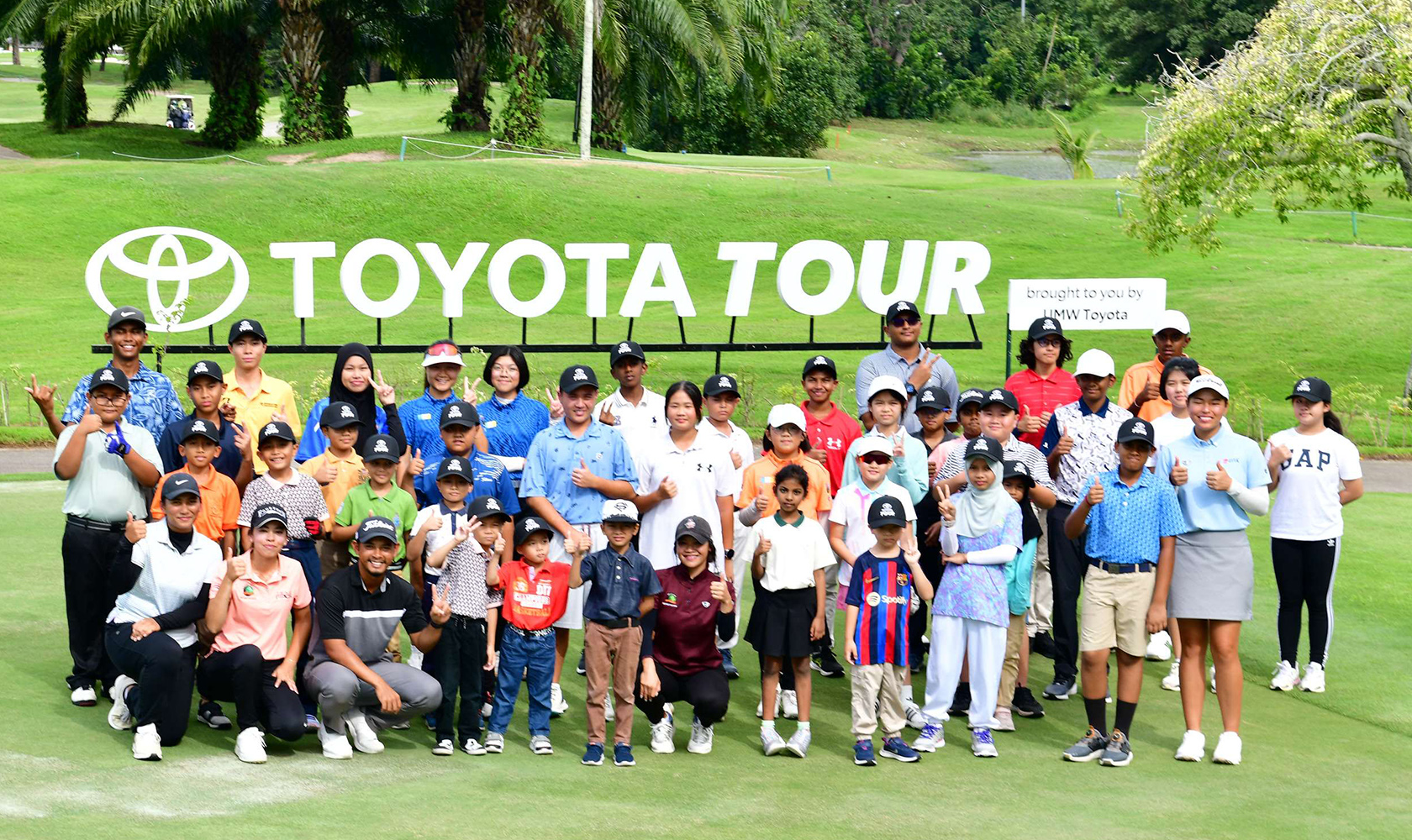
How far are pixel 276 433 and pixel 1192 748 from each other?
5.23m

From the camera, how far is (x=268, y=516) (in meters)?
7.63

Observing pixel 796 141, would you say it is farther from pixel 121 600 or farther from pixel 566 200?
pixel 121 600

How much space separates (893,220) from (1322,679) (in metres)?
26.2

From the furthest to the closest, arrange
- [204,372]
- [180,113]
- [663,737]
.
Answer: [180,113] < [204,372] < [663,737]

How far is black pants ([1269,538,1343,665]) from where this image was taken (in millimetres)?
9375

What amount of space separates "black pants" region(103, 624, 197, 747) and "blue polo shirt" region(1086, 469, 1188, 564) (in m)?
4.88

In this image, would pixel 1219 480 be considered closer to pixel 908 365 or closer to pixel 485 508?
pixel 908 365

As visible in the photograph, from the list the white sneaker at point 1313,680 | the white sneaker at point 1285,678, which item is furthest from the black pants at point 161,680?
the white sneaker at point 1313,680

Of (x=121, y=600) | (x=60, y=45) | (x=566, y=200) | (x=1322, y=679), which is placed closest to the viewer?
(x=121, y=600)

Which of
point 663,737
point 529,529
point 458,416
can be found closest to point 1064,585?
point 663,737

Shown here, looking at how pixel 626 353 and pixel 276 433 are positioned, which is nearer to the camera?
pixel 276 433

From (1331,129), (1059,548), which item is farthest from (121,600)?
(1331,129)

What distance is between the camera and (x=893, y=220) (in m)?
34.8

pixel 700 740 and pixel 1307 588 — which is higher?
pixel 1307 588
